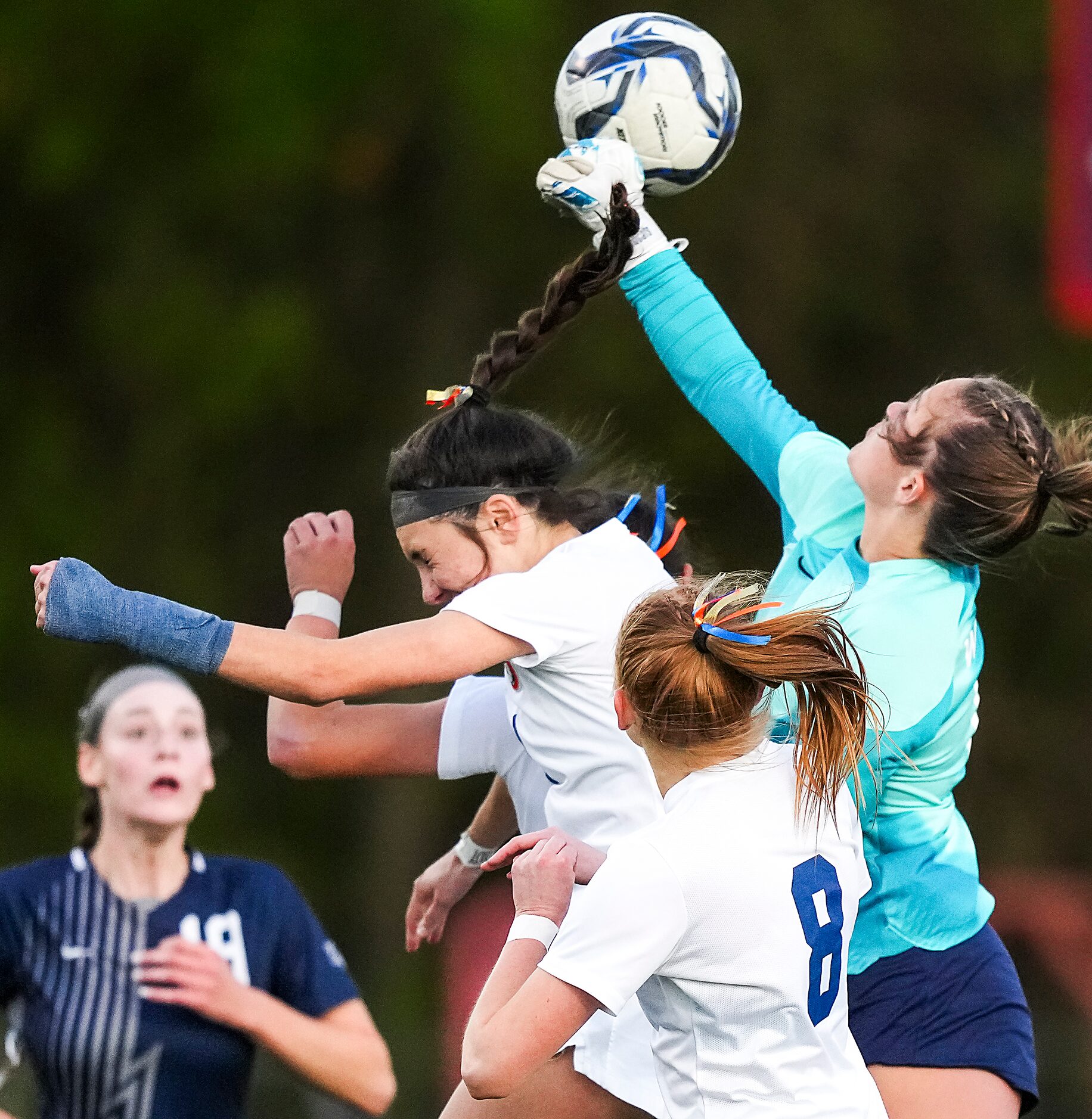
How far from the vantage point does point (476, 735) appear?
3.51 metres

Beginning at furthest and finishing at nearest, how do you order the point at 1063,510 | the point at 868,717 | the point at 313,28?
the point at 313,28 < the point at 1063,510 < the point at 868,717

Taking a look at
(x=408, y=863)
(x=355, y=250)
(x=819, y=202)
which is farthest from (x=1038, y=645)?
(x=355, y=250)

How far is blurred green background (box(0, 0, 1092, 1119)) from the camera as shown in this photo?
9.49 meters

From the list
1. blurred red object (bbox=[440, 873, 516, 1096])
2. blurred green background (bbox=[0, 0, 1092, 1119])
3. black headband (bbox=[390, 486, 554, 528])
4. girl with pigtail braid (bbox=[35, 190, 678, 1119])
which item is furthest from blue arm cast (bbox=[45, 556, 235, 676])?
blurred green background (bbox=[0, 0, 1092, 1119])

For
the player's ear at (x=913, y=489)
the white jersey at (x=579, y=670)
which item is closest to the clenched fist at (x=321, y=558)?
the white jersey at (x=579, y=670)

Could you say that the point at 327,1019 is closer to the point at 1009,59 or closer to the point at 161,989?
the point at 161,989

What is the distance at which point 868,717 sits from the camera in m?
2.85

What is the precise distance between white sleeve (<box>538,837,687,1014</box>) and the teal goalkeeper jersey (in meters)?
0.47

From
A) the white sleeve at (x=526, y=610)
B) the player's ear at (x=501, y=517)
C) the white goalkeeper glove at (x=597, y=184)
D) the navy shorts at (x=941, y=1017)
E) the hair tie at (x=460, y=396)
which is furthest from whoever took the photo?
the white goalkeeper glove at (x=597, y=184)

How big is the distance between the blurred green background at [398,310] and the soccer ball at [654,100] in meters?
5.51

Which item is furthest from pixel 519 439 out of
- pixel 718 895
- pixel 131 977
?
pixel 131 977

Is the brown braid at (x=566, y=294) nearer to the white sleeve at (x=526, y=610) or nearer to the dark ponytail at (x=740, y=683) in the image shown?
the white sleeve at (x=526, y=610)

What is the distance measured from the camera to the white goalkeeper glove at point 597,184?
3.43 metres

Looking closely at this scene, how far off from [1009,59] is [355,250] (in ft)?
12.6
